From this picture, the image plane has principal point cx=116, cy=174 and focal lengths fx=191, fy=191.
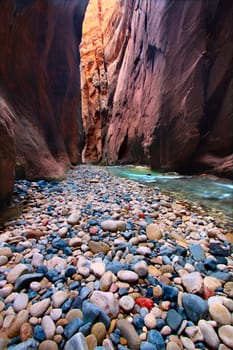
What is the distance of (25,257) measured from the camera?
1.35m

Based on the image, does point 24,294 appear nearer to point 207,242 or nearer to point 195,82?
point 207,242

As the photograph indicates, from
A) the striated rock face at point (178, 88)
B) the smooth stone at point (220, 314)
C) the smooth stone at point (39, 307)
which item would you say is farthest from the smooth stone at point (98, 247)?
the striated rock face at point (178, 88)

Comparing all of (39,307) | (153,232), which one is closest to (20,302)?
(39,307)

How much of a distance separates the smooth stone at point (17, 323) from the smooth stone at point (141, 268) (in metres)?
0.65

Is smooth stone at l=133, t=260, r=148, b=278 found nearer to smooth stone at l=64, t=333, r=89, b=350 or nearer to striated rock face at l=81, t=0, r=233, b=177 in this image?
smooth stone at l=64, t=333, r=89, b=350

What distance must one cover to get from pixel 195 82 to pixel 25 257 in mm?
6351

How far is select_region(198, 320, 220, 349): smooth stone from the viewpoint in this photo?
0.83 metres

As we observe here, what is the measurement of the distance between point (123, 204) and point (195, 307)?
1.69 metres

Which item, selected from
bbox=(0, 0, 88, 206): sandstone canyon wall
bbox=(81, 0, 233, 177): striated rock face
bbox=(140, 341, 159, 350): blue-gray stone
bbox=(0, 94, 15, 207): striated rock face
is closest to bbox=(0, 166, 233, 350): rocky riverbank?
bbox=(140, 341, 159, 350): blue-gray stone

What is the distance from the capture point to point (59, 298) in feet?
3.31

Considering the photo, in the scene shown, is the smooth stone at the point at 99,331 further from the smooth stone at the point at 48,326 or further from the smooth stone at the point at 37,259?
the smooth stone at the point at 37,259

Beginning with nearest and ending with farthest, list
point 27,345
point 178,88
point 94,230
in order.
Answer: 1. point 27,345
2. point 94,230
3. point 178,88

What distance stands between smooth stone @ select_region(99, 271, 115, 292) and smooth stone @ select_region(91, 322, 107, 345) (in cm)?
22

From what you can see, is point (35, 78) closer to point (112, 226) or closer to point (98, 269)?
point (112, 226)
